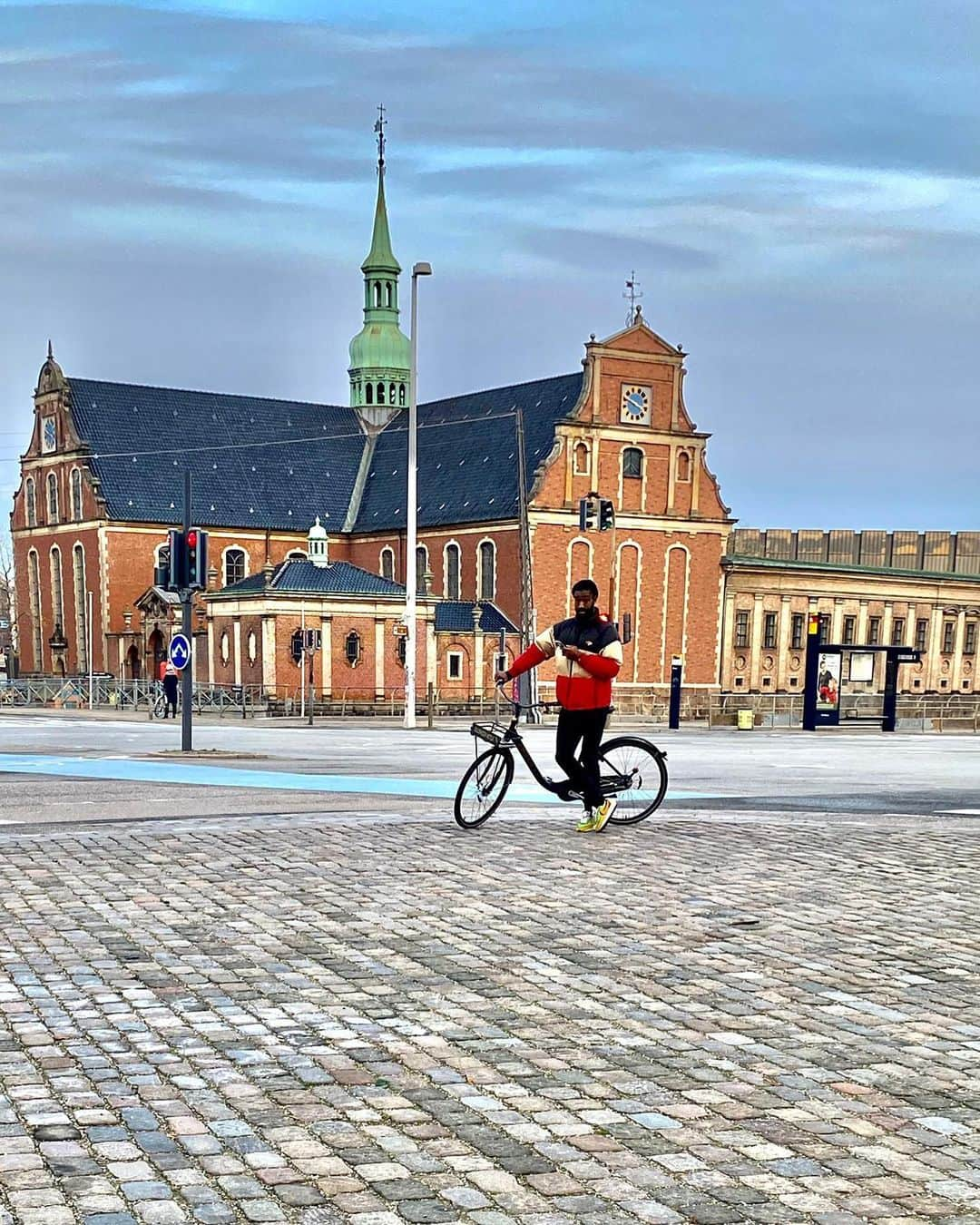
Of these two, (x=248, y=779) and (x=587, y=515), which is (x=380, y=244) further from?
(x=248, y=779)

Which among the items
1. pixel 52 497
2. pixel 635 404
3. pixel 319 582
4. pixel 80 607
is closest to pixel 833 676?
pixel 319 582

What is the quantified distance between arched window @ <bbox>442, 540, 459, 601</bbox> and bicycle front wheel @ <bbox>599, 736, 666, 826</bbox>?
209ft

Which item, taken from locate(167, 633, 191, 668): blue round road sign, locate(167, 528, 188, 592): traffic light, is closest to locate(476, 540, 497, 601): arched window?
locate(167, 633, 191, 668): blue round road sign

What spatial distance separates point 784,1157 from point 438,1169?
3.48 ft

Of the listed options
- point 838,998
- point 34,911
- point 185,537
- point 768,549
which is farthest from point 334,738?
point 768,549

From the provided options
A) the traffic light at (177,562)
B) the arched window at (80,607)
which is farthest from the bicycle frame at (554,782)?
the arched window at (80,607)

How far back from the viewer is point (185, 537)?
22266 mm

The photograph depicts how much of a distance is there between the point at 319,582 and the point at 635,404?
19.6 m

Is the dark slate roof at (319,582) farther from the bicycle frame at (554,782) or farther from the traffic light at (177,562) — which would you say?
the bicycle frame at (554,782)

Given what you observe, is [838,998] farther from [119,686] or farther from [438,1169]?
[119,686]

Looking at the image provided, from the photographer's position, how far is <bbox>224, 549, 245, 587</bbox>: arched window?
81938 mm

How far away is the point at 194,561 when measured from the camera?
881 inches

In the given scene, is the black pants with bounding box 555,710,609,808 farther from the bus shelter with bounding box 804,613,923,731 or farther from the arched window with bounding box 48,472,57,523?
the arched window with bounding box 48,472,57,523

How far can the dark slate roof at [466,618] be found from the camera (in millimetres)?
70250
